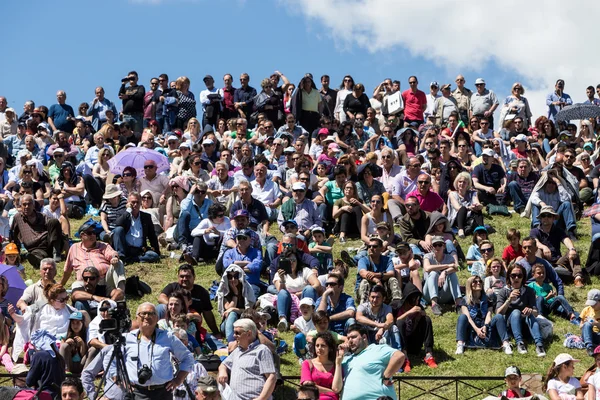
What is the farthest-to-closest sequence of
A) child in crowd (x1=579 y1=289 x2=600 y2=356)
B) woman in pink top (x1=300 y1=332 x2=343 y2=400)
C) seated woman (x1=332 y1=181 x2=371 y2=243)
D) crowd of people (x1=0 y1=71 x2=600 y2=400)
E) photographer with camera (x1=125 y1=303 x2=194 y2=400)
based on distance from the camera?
seated woman (x1=332 y1=181 x2=371 y2=243) → child in crowd (x1=579 y1=289 x2=600 y2=356) → crowd of people (x1=0 y1=71 x2=600 y2=400) → woman in pink top (x1=300 y1=332 x2=343 y2=400) → photographer with camera (x1=125 y1=303 x2=194 y2=400)

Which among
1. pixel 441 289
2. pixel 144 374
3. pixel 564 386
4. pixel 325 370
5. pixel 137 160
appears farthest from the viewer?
pixel 137 160

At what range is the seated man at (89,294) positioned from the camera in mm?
15172

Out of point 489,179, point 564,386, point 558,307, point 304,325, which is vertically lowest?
point 564,386

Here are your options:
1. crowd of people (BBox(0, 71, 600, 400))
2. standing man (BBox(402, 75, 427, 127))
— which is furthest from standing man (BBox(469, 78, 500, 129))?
standing man (BBox(402, 75, 427, 127))

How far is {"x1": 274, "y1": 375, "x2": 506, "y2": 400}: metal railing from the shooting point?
1357cm

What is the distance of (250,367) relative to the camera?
12078 millimetres

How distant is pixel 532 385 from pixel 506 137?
1210 centimetres

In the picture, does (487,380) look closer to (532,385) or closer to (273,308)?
(532,385)

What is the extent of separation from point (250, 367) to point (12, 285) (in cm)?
466

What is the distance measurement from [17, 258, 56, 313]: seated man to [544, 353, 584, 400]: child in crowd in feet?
21.6

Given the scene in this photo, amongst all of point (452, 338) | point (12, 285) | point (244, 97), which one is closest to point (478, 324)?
point (452, 338)

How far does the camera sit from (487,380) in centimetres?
1385

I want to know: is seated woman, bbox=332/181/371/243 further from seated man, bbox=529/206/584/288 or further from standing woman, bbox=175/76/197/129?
standing woman, bbox=175/76/197/129

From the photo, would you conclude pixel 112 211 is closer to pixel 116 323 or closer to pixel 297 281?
pixel 297 281
